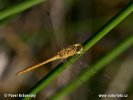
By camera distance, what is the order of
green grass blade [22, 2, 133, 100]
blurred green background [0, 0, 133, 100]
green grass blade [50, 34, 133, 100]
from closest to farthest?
green grass blade [22, 2, 133, 100] < green grass blade [50, 34, 133, 100] < blurred green background [0, 0, 133, 100]

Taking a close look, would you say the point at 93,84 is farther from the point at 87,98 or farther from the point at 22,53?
the point at 22,53

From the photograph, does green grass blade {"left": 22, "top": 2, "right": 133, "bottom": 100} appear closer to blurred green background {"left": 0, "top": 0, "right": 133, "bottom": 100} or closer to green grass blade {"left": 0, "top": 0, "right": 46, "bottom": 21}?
green grass blade {"left": 0, "top": 0, "right": 46, "bottom": 21}

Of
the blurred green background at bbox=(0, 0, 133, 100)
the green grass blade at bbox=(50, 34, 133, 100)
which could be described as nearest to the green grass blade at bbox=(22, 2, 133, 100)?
the green grass blade at bbox=(50, 34, 133, 100)

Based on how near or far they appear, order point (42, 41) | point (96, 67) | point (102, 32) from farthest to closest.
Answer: point (42, 41), point (96, 67), point (102, 32)

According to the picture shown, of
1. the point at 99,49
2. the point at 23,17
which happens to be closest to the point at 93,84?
the point at 99,49

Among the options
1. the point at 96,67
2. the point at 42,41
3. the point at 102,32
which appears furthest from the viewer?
the point at 42,41

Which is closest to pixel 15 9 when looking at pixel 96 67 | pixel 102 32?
pixel 102 32

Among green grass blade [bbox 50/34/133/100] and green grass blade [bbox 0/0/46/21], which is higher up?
green grass blade [bbox 0/0/46/21]

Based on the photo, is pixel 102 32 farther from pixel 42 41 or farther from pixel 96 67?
pixel 42 41
